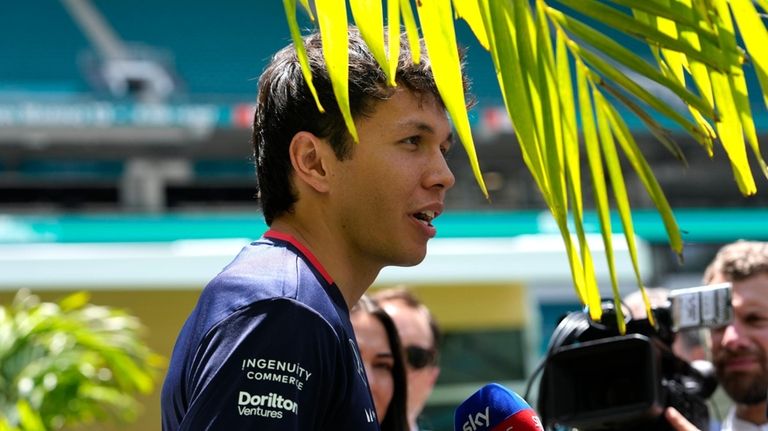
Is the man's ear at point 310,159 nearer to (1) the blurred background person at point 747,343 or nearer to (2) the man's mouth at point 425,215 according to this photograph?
(2) the man's mouth at point 425,215

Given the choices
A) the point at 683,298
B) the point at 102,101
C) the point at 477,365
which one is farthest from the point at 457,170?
the point at 683,298

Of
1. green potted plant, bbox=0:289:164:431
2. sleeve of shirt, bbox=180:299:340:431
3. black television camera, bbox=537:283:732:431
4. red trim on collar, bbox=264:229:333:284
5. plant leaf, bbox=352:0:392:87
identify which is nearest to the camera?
plant leaf, bbox=352:0:392:87

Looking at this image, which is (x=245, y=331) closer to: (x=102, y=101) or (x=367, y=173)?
(x=367, y=173)

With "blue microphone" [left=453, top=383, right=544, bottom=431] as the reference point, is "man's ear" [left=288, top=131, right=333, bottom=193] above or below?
above

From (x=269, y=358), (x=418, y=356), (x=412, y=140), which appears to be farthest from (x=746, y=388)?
(x=269, y=358)

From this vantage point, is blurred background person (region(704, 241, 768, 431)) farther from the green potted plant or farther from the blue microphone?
the green potted plant

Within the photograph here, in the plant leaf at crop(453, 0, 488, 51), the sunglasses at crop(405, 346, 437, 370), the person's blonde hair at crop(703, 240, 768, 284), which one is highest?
the plant leaf at crop(453, 0, 488, 51)

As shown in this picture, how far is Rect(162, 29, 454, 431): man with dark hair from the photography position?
3.37ft

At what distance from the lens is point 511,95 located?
2.91 feet

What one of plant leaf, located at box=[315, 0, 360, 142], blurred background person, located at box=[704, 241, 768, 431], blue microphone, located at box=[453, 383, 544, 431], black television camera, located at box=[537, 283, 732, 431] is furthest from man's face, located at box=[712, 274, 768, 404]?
plant leaf, located at box=[315, 0, 360, 142]

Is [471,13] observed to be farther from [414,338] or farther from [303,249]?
[414,338]

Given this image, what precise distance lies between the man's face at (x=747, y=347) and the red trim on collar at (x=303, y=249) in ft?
4.79

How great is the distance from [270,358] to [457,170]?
31.2ft

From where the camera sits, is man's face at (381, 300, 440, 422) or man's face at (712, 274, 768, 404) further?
man's face at (381, 300, 440, 422)
